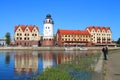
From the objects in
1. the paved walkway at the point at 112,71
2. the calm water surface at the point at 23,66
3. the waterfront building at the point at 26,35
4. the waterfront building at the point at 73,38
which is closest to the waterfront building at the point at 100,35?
the waterfront building at the point at 73,38

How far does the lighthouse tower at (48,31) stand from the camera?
16450 centimetres

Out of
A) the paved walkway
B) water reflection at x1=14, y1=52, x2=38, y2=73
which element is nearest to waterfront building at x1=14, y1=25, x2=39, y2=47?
water reflection at x1=14, y1=52, x2=38, y2=73

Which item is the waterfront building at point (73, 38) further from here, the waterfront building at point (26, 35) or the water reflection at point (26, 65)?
the water reflection at point (26, 65)

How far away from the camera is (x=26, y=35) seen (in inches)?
6688

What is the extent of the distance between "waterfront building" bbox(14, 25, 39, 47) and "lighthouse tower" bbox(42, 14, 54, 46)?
6987 millimetres

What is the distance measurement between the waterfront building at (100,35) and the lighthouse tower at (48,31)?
34304mm

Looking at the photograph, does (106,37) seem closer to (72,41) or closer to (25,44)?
(72,41)

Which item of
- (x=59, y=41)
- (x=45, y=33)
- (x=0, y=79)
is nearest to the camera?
(x=0, y=79)

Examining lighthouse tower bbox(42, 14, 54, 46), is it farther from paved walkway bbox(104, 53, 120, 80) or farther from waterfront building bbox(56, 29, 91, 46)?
paved walkway bbox(104, 53, 120, 80)

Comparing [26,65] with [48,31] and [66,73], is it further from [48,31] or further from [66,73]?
[48,31]

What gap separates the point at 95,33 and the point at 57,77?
17297cm

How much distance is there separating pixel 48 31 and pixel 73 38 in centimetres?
2245

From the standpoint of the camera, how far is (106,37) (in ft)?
644

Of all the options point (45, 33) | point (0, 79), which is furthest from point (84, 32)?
point (0, 79)
